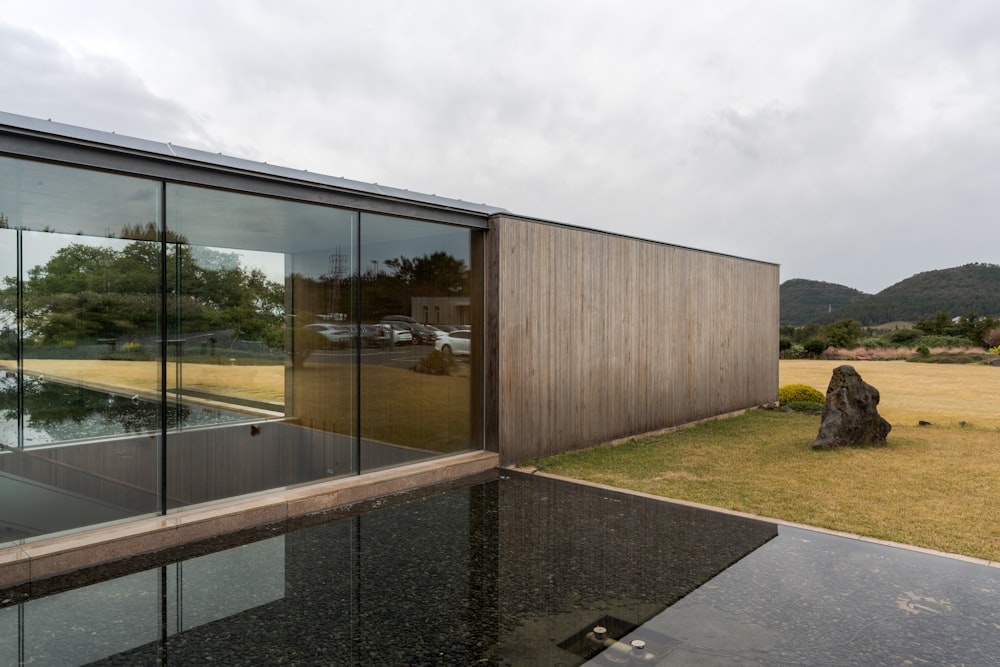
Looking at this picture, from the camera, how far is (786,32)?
36.7 feet

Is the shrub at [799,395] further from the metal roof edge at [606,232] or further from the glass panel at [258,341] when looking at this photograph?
the glass panel at [258,341]

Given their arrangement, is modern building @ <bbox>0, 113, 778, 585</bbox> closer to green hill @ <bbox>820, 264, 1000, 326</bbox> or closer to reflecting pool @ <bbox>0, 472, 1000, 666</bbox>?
reflecting pool @ <bbox>0, 472, 1000, 666</bbox>

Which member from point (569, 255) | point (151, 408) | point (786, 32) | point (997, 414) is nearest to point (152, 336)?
point (151, 408)

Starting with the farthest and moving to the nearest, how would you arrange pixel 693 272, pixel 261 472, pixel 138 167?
pixel 693 272 < pixel 261 472 < pixel 138 167

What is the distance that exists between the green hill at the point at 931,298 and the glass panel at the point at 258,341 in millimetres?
46798

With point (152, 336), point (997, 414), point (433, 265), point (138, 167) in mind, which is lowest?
point (997, 414)

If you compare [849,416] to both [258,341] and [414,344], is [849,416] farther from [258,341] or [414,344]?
[258,341]

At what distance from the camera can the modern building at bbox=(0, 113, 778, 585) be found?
12.4 ft

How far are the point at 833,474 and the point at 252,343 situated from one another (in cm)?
586

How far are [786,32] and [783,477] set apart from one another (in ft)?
30.7

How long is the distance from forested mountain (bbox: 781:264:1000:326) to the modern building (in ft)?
146

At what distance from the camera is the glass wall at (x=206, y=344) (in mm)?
3793

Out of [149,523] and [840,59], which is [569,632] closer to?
[149,523]

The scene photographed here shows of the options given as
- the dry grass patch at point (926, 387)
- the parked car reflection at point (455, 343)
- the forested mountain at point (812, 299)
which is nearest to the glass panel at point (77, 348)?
the parked car reflection at point (455, 343)
